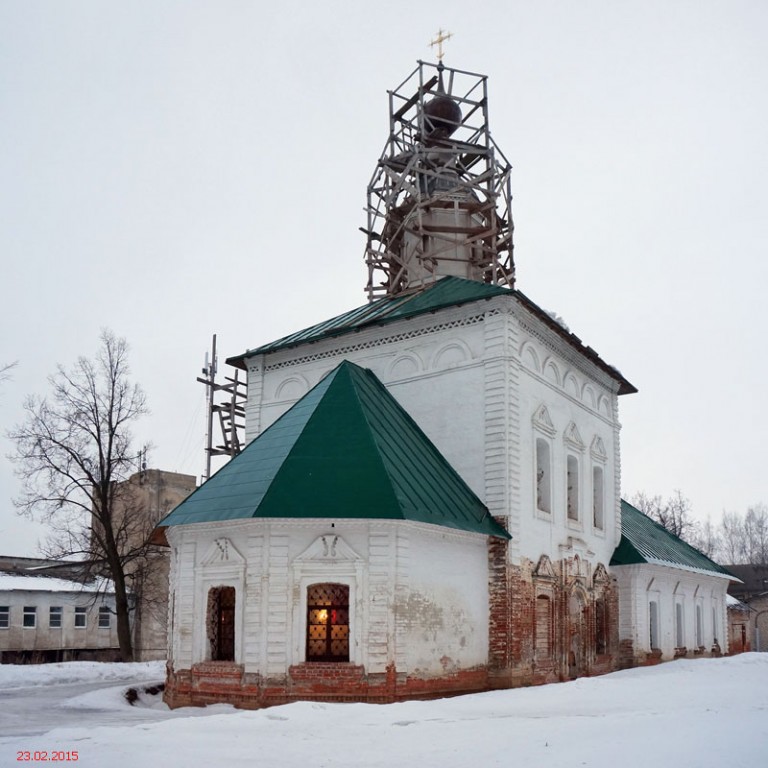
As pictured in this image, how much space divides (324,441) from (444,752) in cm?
808

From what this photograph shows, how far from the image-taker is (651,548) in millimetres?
26438

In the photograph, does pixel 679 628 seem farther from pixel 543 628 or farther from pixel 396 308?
pixel 396 308

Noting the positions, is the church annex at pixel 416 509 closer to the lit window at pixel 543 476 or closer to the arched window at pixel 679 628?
the lit window at pixel 543 476

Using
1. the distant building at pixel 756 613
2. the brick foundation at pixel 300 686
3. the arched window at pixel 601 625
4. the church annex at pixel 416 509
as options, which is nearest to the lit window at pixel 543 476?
the church annex at pixel 416 509

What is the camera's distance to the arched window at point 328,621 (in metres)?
15.5

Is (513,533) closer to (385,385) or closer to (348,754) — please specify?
(385,385)

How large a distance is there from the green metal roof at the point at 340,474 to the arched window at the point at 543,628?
2635mm

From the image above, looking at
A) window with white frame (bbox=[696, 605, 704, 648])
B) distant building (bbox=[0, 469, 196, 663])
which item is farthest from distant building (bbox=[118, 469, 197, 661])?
window with white frame (bbox=[696, 605, 704, 648])

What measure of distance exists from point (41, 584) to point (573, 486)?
26058mm

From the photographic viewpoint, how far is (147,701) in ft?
59.1

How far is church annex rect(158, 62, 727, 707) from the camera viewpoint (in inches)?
610

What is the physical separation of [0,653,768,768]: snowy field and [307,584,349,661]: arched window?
1957mm

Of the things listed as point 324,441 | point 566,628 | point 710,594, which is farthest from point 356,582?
point 710,594

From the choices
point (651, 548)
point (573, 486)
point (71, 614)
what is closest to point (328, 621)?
point (573, 486)
